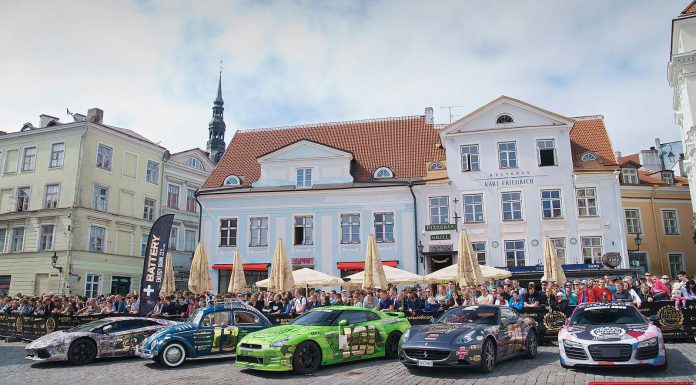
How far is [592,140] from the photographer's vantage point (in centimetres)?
3288

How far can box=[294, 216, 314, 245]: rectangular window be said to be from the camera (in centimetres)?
3291

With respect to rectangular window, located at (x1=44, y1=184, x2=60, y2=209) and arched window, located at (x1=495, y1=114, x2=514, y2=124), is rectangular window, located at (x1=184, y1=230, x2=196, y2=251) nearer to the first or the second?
rectangular window, located at (x1=44, y1=184, x2=60, y2=209)

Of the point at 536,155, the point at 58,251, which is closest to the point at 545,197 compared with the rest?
the point at 536,155

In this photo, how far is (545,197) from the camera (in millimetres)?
30719

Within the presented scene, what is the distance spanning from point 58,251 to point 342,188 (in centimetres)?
2053

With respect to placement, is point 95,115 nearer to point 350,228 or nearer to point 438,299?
point 350,228

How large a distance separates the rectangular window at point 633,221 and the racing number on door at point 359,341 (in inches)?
1380

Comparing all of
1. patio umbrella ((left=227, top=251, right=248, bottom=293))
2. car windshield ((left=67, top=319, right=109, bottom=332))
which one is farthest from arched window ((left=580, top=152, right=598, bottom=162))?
car windshield ((left=67, top=319, right=109, bottom=332))

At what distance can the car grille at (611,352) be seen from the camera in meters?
10.2

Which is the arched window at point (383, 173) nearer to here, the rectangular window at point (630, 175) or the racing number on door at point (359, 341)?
the racing number on door at point (359, 341)

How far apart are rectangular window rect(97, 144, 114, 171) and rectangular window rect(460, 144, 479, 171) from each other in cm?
2673

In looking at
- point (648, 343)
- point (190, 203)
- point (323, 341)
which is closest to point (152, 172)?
point (190, 203)

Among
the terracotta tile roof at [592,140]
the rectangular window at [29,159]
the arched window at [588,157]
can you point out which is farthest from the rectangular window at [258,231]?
the rectangular window at [29,159]

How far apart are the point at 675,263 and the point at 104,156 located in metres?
44.0
